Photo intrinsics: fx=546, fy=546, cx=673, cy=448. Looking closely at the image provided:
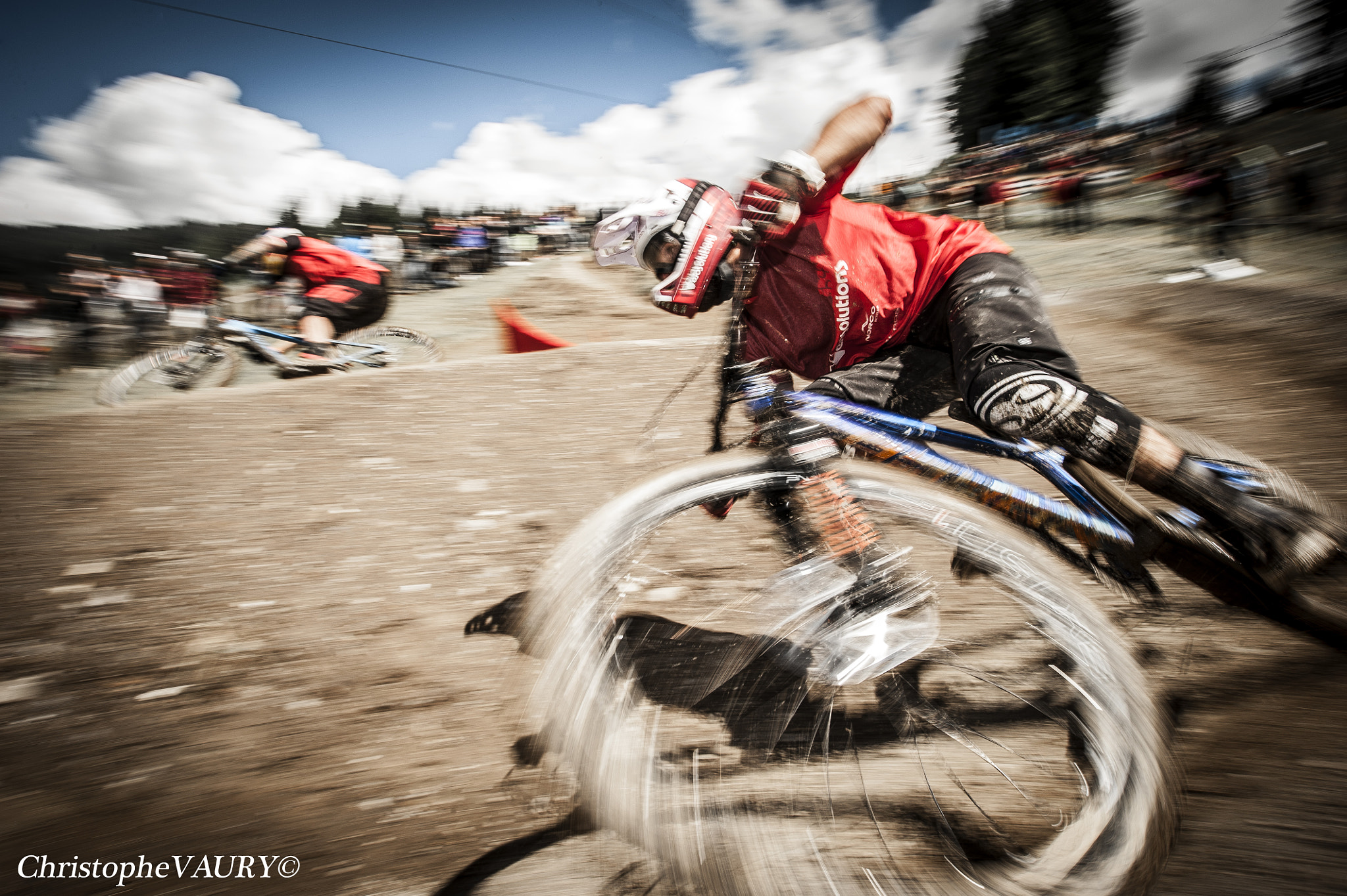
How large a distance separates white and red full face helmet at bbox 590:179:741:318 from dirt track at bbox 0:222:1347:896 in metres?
0.56

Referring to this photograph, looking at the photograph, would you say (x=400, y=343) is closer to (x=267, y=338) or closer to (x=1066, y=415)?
(x=267, y=338)

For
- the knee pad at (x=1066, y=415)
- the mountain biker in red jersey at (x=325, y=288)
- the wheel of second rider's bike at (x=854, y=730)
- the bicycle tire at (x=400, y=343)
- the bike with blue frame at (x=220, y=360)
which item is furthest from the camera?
the bicycle tire at (x=400, y=343)

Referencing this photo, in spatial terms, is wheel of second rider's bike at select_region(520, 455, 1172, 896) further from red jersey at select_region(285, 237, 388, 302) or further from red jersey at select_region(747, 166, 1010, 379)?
red jersey at select_region(285, 237, 388, 302)

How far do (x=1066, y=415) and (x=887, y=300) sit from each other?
0.62 m

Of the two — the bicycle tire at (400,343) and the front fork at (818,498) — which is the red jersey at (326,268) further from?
the front fork at (818,498)

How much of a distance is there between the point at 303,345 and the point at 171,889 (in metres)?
6.91

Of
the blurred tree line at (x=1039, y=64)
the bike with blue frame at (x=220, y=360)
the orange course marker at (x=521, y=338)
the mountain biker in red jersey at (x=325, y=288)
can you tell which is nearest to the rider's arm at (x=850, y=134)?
the orange course marker at (x=521, y=338)

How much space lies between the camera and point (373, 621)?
2.31m

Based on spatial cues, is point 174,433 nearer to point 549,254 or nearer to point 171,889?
point 171,889

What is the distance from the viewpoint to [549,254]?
25078mm

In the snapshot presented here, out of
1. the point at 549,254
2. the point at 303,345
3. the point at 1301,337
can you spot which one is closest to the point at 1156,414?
the point at 1301,337

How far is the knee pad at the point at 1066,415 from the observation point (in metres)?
1.55

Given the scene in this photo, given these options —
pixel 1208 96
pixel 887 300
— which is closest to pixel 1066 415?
pixel 887 300

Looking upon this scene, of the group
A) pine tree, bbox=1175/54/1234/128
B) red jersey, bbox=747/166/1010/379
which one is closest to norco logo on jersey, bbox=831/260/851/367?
red jersey, bbox=747/166/1010/379
